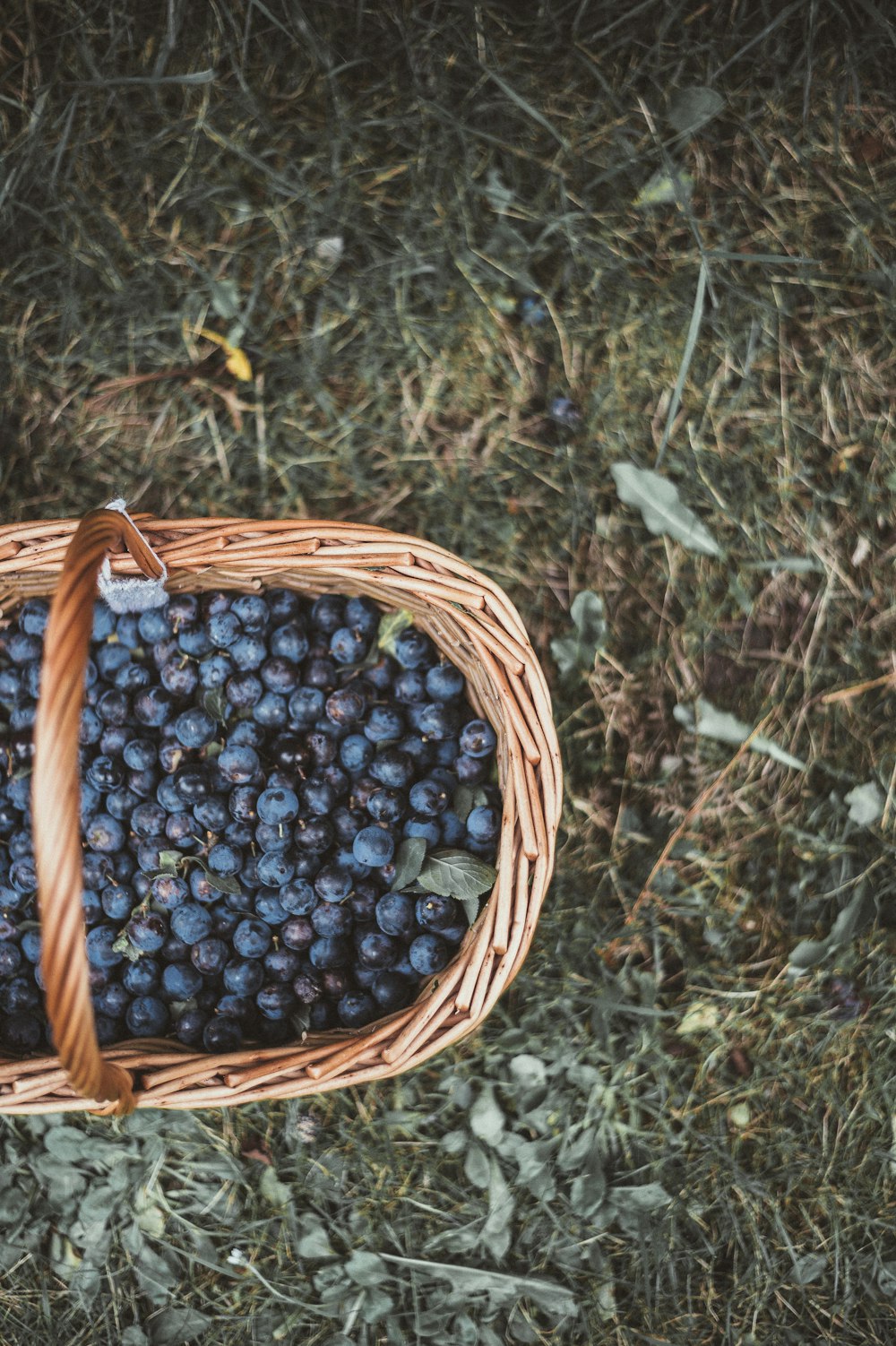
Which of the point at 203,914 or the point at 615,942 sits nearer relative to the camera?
the point at 203,914

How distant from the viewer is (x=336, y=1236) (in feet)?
5.53

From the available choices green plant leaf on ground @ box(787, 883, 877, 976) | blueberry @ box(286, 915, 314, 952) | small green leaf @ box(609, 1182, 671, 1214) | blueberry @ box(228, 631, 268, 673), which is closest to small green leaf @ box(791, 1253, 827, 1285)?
small green leaf @ box(609, 1182, 671, 1214)

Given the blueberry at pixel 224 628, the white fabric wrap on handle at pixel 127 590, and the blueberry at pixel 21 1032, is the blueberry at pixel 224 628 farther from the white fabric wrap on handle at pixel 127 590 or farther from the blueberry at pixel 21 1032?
the blueberry at pixel 21 1032

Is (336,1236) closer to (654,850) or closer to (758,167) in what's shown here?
(654,850)

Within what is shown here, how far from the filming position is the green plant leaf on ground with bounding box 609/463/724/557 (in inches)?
72.4

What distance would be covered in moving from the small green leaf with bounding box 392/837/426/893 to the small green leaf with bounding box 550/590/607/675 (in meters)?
0.53

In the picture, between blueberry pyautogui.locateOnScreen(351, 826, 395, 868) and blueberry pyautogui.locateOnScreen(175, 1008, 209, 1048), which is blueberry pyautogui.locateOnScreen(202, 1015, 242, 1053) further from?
blueberry pyautogui.locateOnScreen(351, 826, 395, 868)

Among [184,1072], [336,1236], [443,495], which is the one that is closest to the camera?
[184,1072]

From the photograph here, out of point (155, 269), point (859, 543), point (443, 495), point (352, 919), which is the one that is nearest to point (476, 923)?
point (352, 919)

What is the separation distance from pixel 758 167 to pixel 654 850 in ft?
4.31

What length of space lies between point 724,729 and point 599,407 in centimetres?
65

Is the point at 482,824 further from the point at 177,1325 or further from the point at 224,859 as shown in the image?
the point at 177,1325

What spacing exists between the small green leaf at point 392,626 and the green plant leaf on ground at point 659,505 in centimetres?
55

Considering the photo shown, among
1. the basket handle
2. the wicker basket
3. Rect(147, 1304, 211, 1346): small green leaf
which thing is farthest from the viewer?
Rect(147, 1304, 211, 1346): small green leaf
